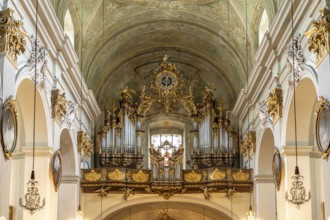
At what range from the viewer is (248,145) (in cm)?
2102

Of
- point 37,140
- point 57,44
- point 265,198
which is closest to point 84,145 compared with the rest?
point 37,140

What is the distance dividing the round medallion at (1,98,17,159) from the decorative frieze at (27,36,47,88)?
153 cm

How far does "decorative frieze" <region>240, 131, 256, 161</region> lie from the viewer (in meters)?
20.4

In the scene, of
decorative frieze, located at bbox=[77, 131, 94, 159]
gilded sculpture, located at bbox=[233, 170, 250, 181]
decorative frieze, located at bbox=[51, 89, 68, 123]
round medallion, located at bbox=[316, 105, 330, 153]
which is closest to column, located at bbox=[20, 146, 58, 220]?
decorative frieze, located at bbox=[51, 89, 68, 123]

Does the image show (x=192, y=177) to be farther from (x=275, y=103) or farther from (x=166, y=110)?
(x=275, y=103)

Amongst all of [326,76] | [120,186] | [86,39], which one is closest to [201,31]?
[86,39]

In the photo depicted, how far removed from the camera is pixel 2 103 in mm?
11812

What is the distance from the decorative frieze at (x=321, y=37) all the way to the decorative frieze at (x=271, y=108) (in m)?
3.85

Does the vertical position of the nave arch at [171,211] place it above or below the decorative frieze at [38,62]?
below

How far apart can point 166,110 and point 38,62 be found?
8757 millimetres

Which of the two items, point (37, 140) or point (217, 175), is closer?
point (37, 140)

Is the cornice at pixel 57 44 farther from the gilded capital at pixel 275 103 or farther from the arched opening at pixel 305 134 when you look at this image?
the arched opening at pixel 305 134

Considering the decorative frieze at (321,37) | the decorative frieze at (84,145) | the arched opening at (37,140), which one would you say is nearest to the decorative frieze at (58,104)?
the arched opening at (37,140)

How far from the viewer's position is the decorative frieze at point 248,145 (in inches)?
802
